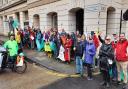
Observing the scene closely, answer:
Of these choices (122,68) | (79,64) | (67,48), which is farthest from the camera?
(67,48)

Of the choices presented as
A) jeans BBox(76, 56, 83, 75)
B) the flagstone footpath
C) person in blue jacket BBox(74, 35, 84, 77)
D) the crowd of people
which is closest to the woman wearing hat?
the crowd of people

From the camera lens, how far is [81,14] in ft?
43.3

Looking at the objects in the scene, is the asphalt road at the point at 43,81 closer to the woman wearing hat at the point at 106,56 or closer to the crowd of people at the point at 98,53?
the crowd of people at the point at 98,53

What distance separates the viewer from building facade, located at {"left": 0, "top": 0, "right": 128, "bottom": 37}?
10648mm

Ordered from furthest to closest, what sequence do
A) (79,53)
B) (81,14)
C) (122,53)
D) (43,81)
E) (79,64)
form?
(81,14) < (79,64) < (79,53) < (43,81) < (122,53)

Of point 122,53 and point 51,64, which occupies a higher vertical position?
point 122,53

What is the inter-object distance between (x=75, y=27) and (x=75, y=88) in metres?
6.90

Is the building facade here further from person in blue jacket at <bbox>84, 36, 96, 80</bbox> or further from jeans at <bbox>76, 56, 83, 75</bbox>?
person in blue jacket at <bbox>84, 36, 96, 80</bbox>

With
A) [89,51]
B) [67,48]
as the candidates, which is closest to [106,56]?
[89,51]

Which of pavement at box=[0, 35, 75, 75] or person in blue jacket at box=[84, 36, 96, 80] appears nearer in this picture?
person in blue jacket at box=[84, 36, 96, 80]

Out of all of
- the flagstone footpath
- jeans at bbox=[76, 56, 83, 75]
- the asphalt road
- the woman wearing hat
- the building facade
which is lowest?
the asphalt road

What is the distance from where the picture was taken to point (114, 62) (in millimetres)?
6961

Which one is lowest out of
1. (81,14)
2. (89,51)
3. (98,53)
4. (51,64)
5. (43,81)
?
(43,81)

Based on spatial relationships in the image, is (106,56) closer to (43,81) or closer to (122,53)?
(122,53)
